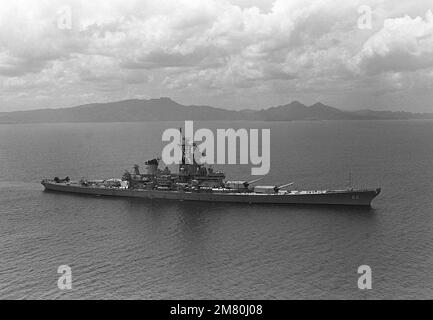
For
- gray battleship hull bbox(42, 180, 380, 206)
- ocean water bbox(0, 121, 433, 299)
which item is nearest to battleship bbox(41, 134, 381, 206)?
gray battleship hull bbox(42, 180, 380, 206)

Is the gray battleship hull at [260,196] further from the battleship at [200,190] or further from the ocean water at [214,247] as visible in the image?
the ocean water at [214,247]

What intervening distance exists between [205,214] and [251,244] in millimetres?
22673

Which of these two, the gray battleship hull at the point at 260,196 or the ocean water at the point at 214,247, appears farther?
the gray battleship hull at the point at 260,196

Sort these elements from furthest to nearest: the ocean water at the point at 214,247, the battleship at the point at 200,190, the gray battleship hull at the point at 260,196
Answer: the battleship at the point at 200,190 < the gray battleship hull at the point at 260,196 < the ocean water at the point at 214,247

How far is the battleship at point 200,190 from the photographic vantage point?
92500mm

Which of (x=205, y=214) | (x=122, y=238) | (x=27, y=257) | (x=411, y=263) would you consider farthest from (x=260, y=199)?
(x=27, y=257)

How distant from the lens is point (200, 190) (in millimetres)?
100750

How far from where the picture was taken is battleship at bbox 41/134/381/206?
92.5 metres

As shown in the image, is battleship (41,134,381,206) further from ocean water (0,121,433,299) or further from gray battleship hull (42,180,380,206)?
ocean water (0,121,433,299)

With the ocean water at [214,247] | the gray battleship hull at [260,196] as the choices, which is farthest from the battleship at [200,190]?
the ocean water at [214,247]
